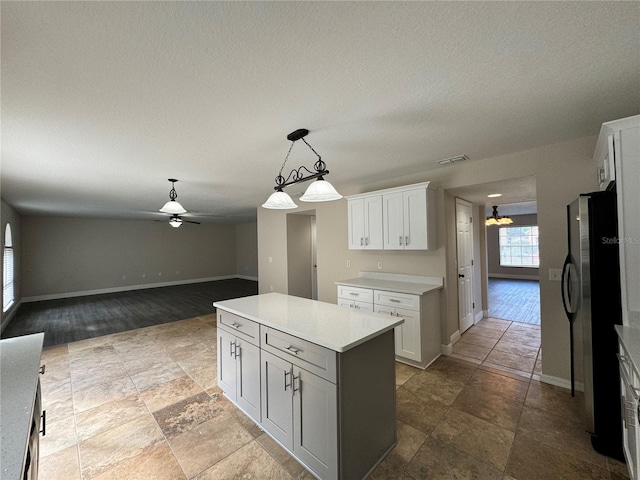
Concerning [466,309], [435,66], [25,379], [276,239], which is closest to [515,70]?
[435,66]

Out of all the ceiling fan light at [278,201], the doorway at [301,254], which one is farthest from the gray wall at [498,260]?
the ceiling fan light at [278,201]

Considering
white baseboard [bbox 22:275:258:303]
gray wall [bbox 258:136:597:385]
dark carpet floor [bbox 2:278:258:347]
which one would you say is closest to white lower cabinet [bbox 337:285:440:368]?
gray wall [bbox 258:136:597:385]

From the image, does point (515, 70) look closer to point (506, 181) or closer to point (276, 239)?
point (506, 181)

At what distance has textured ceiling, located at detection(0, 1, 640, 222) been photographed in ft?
3.75

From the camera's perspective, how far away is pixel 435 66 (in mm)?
1475

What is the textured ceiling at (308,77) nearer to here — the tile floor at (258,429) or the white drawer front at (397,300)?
the white drawer front at (397,300)

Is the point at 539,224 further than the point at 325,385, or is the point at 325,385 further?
the point at 539,224

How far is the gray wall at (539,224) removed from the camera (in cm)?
266

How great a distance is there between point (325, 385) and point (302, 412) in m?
0.35

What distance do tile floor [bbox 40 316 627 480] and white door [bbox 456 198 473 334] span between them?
0.74 m

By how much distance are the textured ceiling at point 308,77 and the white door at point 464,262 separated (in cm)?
138

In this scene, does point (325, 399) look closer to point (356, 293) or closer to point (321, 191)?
point (321, 191)

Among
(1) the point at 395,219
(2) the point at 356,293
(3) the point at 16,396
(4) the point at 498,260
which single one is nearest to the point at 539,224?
(1) the point at 395,219

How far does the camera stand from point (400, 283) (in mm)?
3730
